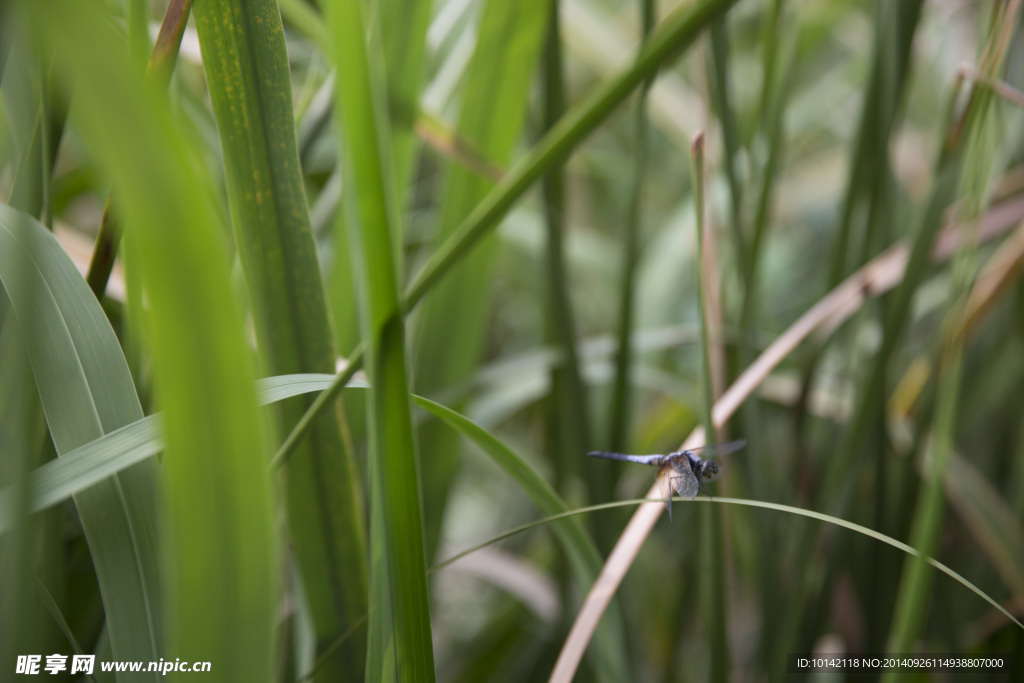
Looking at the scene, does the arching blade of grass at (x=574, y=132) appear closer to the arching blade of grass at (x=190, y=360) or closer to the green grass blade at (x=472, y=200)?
the arching blade of grass at (x=190, y=360)

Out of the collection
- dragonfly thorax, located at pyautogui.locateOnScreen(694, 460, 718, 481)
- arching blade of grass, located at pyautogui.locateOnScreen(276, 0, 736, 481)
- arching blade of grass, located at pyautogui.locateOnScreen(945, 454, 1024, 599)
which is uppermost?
arching blade of grass, located at pyautogui.locateOnScreen(276, 0, 736, 481)

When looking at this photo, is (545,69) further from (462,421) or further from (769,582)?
(769,582)

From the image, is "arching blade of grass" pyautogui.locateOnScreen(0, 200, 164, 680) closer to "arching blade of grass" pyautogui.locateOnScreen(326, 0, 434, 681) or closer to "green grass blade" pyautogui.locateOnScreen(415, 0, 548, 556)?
"arching blade of grass" pyautogui.locateOnScreen(326, 0, 434, 681)

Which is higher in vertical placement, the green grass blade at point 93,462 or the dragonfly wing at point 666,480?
the green grass blade at point 93,462

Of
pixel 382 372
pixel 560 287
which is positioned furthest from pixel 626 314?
pixel 382 372

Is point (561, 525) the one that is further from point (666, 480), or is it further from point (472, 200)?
point (472, 200)

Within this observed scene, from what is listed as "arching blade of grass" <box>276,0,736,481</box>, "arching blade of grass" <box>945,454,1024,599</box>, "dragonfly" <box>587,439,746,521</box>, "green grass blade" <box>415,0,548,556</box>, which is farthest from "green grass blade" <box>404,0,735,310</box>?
"arching blade of grass" <box>945,454,1024,599</box>

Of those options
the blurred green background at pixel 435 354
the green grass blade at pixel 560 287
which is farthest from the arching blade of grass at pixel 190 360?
the green grass blade at pixel 560 287
